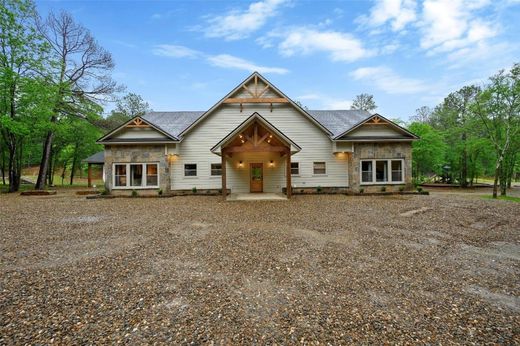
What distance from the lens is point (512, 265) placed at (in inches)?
177

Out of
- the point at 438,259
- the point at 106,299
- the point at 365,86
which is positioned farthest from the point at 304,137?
the point at 365,86

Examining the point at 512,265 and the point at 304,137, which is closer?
the point at 512,265

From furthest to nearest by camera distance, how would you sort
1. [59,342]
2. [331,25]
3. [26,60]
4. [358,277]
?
[331,25], [26,60], [358,277], [59,342]

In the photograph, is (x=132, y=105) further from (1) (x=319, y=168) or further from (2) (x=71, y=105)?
(1) (x=319, y=168)

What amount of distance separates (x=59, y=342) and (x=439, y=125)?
4536 centimetres

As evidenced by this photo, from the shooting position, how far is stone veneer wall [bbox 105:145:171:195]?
15.1m

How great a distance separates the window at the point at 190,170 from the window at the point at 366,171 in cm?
1191

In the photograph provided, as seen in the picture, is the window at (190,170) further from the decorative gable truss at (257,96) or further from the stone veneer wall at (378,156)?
the stone veneer wall at (378,156)

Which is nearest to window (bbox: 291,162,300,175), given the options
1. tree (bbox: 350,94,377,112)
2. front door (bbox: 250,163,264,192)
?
front door (bbox: 250,163,264,192)

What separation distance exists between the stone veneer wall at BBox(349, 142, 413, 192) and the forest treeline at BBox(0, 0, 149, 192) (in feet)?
73.5

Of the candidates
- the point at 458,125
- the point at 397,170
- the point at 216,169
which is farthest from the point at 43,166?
the point at 458,125

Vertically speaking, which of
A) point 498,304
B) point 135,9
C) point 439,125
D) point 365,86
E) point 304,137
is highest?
point 365,86

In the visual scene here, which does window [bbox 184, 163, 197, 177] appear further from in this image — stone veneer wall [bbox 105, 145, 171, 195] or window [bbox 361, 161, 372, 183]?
window [bbox 361, 161, 372, 183]

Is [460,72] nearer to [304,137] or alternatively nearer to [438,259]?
[304,137]
